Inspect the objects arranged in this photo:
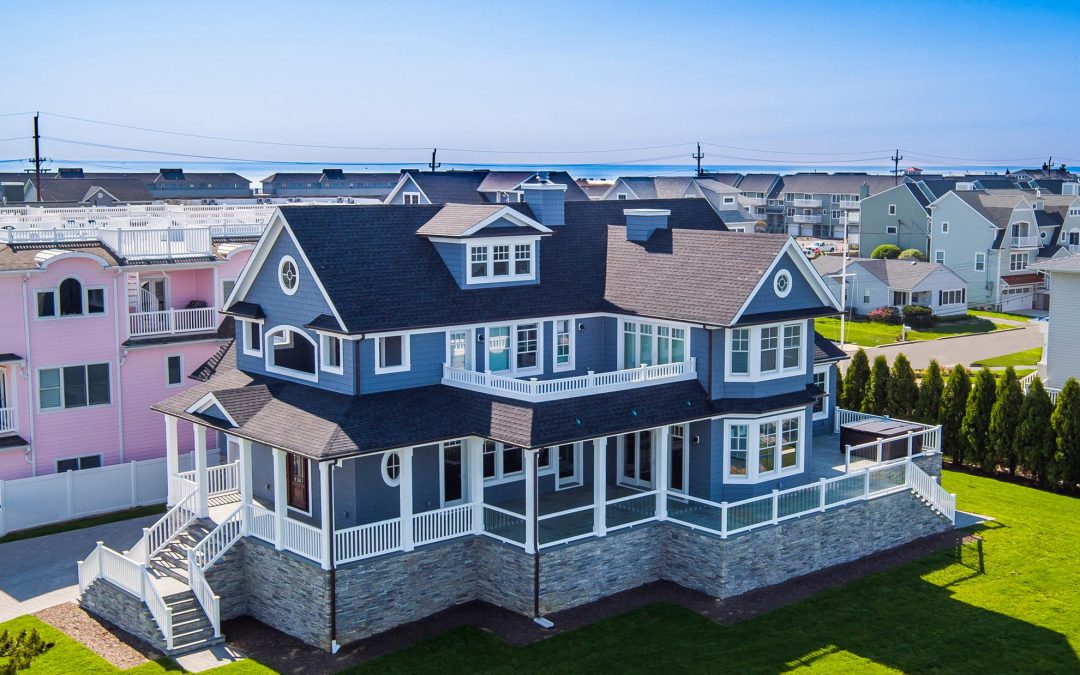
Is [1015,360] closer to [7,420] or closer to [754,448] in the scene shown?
[754,448]

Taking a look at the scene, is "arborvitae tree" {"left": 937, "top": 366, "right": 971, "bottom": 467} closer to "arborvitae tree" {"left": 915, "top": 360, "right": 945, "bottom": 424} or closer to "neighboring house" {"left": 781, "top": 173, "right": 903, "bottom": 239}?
"arborvitae tree" {"left": 915, "top": 360, "right": 945, "bottom": 424}

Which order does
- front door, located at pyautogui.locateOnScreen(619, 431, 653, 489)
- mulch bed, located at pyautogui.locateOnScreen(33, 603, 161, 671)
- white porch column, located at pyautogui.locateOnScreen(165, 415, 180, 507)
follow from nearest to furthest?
mulch bed, located at pyautogui.locateOnScreen(33, 603, 161, 671)
white porch column, located at pyautogui.locateOnScreen(165, 415, 180, 507)
front door, located at pyautogui.locateOnScreen(619, 431, 653, 489)

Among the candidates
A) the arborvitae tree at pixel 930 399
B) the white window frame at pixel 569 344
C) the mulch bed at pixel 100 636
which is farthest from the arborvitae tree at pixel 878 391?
the mulch bed at pixel 100 636

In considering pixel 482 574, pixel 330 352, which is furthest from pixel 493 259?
pixel 482 574

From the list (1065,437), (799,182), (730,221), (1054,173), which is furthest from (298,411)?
(1054,173)

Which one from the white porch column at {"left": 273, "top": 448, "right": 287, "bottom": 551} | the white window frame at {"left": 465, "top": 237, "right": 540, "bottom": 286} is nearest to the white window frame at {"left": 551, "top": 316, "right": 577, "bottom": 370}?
the white window frame at {"left": 465, "top": 237, "right": 540, "bottom": 286}

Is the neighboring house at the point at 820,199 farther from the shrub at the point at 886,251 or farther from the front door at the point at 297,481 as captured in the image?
the front door at the point at 297,481
